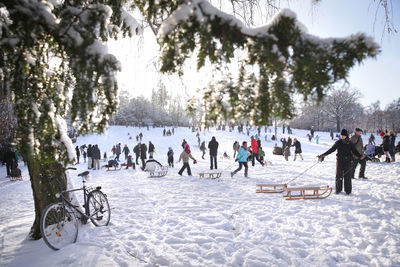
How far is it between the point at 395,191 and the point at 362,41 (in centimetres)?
752

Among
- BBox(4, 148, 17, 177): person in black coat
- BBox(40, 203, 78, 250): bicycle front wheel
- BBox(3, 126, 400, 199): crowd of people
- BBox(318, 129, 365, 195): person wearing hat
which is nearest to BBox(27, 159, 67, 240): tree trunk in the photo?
BBox(40, 203, 78, 250): bicycle front wheel

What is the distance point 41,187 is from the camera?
3.78 meters

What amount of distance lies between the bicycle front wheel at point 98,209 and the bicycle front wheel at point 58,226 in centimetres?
64

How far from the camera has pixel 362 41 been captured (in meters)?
1.56

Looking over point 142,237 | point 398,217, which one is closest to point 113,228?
point 142,237

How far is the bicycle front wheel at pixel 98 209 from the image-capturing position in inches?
173

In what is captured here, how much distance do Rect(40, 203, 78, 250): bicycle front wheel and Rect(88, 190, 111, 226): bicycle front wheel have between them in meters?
0.64

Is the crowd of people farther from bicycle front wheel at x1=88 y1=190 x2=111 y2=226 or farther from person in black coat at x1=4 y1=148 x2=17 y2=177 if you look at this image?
bicycle front wheel at x1=88 y1=190 x2=111 y2=226

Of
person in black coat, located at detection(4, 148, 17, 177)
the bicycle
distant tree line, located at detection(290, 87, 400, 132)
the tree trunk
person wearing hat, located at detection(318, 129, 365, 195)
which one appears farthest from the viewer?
distant tree line, located at detection(290, 87, 400, 132)

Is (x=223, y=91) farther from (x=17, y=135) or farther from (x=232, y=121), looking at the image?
(x=17, y=135)

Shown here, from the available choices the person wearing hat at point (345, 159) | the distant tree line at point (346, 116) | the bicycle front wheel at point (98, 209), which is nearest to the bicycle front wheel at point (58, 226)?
the bicycle front wheel at point (98, 209)

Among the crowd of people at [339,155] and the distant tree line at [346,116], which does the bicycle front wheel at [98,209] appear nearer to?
the crowd of people at [339,155]

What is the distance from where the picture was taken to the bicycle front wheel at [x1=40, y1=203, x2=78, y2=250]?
3324 mm

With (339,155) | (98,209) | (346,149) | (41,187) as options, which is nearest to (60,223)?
(41,187)
